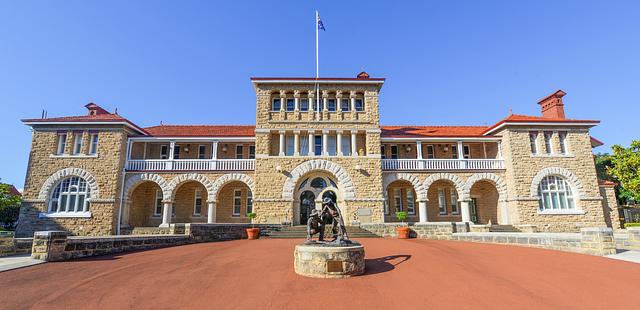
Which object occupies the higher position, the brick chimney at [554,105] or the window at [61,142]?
the brick chimney at [554,105]

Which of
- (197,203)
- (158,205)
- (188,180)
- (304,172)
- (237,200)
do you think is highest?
(304,172)

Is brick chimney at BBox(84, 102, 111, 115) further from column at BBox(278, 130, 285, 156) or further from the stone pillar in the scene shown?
the stone pillar

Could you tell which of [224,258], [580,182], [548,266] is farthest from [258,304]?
[580,182]

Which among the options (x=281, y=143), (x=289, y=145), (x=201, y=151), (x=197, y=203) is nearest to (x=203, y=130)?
(x=201, y=151)

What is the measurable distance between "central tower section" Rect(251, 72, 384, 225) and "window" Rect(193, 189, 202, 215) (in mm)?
5288

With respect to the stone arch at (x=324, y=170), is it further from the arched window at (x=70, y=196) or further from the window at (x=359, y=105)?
the arched window at (x=70, y=196)

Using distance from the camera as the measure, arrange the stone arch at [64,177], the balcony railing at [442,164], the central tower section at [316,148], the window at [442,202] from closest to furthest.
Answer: the stone arch at [64,177]
the central tower section at [316,148]
the balcony railing at [442,164]
the window at [442,202]

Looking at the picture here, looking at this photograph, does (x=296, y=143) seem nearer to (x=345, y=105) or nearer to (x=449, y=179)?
(x=345, y=105)

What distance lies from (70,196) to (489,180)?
27975 millimetres

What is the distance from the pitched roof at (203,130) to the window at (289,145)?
310 centimetres

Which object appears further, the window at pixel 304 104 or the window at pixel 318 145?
the window at pixel 304 104

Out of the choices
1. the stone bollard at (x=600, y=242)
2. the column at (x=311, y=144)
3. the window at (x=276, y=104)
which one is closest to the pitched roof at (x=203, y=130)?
the window at (x=276, y=104)

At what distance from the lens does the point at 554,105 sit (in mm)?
23078

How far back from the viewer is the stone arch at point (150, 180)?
19844 millimetres
